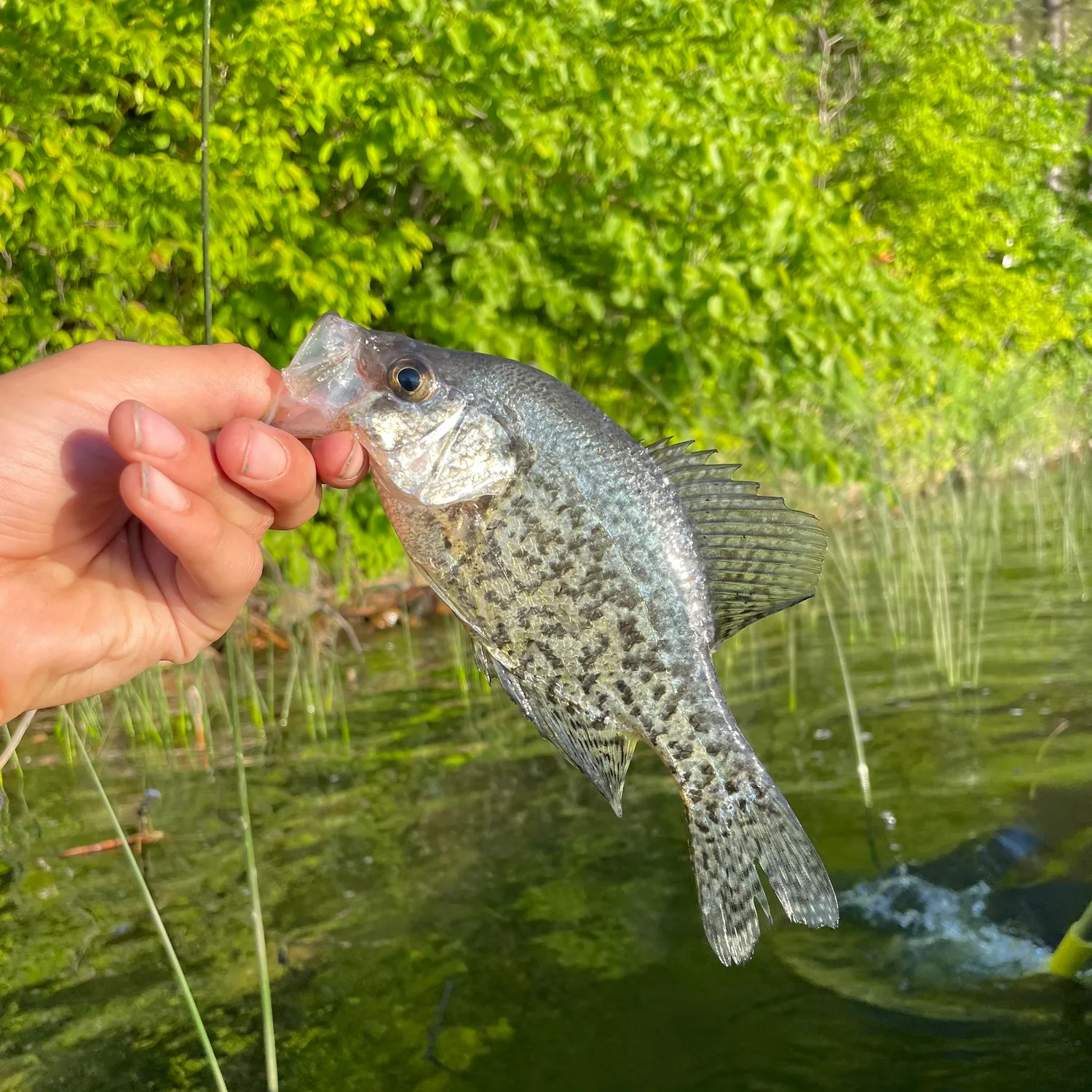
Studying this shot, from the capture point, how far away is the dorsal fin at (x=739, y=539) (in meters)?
2.03

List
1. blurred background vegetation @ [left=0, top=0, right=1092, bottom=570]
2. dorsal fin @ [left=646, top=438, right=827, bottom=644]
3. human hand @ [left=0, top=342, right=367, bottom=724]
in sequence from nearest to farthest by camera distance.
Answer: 1. human hand @ [left=0, top=342, right=367, bottom=724]
2. dorsal fin @ [left=646, top=438, right=827, bottom=644]
3. blurred background vegetation @ [left=0, top=0, right=1092, bottom=570]

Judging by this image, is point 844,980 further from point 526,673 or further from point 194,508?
point 194,508

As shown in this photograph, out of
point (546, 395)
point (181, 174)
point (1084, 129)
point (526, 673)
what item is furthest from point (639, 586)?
point (1084, 129)

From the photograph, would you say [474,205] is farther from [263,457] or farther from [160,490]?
[160,490]

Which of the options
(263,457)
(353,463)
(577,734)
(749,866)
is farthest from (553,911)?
(263,457)

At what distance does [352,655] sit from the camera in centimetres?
962

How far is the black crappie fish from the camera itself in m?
1.94

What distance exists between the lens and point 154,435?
1764 millimetres

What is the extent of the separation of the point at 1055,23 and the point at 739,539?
114ft

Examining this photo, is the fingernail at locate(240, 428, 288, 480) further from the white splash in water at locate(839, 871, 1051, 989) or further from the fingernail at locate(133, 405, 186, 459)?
the white splash in water at locate(839, 871, 1051, 989)

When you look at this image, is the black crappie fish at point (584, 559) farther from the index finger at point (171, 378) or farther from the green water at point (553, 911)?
the green water at point (553, 911)

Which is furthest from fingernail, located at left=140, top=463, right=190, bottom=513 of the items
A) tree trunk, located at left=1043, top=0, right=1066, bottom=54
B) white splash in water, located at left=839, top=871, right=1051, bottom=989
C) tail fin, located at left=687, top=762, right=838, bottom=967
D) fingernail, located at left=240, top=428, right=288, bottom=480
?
tree trunk, located at left=1043, top=0, right=1066, bottom=54

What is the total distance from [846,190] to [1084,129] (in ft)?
93.4

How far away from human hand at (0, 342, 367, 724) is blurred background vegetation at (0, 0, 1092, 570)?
375cm
